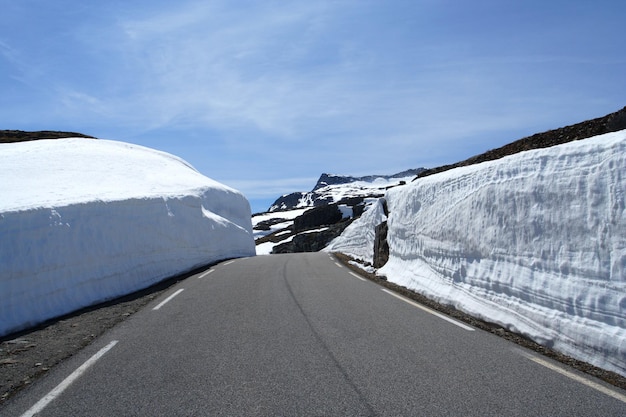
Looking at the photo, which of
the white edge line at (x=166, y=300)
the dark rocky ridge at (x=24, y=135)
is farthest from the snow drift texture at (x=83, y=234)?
the dark rocky ridge at (x=24, y=135)

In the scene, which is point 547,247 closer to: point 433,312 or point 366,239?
point 433,312

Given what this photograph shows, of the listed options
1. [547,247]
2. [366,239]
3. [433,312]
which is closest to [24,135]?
[366,239]

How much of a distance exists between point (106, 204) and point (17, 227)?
3.93m

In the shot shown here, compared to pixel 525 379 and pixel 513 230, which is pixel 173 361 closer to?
pixel 525 379

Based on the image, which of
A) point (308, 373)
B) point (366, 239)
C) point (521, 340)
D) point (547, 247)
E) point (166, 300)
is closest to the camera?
point (308, 373)

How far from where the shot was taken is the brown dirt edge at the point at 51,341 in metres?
4.76

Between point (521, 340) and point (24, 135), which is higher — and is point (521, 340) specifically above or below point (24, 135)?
below

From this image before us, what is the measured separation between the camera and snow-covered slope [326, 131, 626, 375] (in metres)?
4.93

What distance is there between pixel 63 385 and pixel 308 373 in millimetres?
2563

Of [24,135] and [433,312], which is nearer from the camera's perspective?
[433,312]

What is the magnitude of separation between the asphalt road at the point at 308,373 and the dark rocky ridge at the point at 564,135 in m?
7.60

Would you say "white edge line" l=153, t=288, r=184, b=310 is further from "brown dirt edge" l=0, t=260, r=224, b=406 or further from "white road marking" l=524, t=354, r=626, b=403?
"white road marking" l=524, t=354, r=626, b=403

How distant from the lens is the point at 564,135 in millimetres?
13328

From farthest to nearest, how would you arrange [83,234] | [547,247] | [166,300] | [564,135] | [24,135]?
[24,135] → [564,135] → [83,234] → [166,300] → [547,247]
